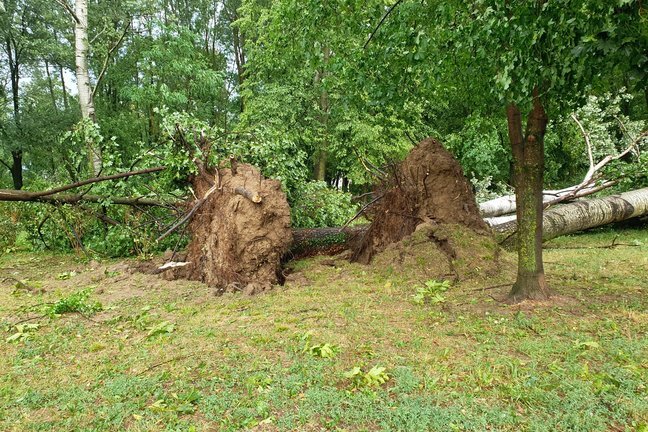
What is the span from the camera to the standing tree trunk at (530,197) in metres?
4.23

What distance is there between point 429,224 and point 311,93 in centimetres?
1235

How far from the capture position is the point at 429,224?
628 centimetres

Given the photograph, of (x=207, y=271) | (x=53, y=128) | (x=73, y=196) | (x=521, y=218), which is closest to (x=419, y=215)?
(x=521, y=218)

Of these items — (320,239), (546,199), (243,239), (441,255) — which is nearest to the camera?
(243,239)

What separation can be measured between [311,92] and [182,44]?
566 centimetres

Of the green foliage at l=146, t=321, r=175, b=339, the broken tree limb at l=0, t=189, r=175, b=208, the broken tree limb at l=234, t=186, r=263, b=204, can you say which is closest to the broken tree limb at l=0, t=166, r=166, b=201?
the broken tree limb at l=0, t=189, r=175, b=208

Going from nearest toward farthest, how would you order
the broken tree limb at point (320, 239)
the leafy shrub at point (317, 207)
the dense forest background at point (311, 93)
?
the dense forest background at point (311, 93)
the broken tree limb at point (320, 239)
the leafy shrub at point (317, 207)

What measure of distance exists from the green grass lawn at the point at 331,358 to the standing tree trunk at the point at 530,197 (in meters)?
0.22

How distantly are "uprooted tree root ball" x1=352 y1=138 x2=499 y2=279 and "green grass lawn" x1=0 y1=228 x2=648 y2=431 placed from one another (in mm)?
467

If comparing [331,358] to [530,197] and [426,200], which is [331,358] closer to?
[530,197]

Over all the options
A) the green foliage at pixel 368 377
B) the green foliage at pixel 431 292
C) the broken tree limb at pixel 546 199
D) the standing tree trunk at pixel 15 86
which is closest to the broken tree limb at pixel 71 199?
the green foliage at pixel 431 292

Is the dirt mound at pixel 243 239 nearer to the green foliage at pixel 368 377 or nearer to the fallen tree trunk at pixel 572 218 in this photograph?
the fallen tree trunk at pixel 572 218

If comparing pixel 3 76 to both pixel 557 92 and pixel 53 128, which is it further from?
pixel 557 92

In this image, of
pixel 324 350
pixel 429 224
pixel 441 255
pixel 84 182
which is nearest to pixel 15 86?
pixel 84 182
